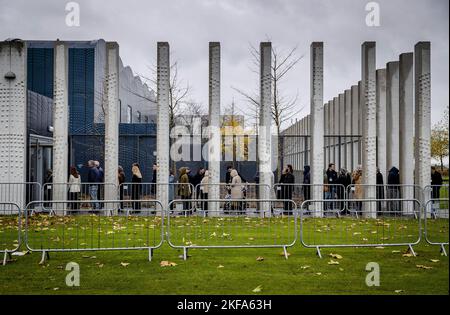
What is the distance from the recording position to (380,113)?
82.2ft

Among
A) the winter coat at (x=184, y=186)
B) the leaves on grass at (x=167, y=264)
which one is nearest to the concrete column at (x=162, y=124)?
the winter coat at (x=184, y=186)

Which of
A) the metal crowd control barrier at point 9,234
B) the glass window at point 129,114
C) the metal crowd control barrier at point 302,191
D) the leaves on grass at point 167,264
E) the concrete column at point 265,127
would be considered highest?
the glass window at point 129,114

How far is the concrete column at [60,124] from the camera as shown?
20062 mm

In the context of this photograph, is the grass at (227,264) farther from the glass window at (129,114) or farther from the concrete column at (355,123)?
the glass window at (129,114)

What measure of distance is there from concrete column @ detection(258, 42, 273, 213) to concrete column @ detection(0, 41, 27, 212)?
9033 mm

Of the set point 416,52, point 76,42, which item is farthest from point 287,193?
point 76,42

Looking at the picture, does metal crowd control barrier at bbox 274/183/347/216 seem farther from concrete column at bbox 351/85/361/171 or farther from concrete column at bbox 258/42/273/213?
concrete column at bbox 351/85/361/171

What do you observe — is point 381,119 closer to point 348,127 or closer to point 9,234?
point 348,127

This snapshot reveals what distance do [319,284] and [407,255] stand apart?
3.50 metres

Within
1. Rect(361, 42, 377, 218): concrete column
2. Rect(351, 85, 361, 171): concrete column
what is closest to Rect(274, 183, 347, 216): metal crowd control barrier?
Rect(361, 42, 377, 218): concrete column

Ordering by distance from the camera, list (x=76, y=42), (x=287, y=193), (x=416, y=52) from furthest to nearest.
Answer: (x=76, y=42), (x=416, y=52), (x=287, y=193)

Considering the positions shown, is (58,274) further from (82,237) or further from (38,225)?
(38,225)

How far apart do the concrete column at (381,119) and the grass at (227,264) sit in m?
10.9
